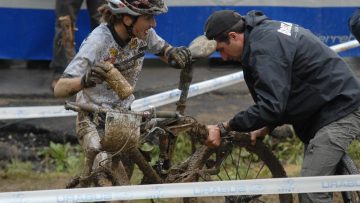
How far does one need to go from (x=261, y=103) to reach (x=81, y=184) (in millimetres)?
1241

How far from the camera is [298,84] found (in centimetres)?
549

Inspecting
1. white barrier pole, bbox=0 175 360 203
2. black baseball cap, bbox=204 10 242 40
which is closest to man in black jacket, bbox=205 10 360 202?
black baseball cap, bbox=204 10 242 40

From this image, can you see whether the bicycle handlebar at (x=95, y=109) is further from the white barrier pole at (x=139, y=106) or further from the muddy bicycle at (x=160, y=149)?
the white barrier pole at (x=139, y=106)

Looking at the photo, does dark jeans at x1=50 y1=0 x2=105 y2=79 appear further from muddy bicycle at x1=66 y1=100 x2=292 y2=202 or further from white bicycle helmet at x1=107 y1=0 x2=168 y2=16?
white bicycle helmet at x1=107 y1=0 x2=168 y2=16

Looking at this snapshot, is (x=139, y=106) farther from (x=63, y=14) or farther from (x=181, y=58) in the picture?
(x=181, y=58)

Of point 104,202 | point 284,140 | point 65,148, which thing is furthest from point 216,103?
point 104,202

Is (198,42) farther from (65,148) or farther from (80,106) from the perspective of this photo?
(65,148)

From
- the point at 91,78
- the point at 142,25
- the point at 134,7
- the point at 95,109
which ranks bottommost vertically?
the point at 95,109

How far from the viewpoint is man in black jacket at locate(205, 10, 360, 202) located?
17.5 feet

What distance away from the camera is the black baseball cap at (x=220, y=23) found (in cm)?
546

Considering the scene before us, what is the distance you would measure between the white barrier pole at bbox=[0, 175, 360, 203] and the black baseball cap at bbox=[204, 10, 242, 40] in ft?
3.10

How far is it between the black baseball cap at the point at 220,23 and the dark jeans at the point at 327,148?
2.93 feet

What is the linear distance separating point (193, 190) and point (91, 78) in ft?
2.91

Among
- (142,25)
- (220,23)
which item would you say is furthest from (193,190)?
(142,25)
